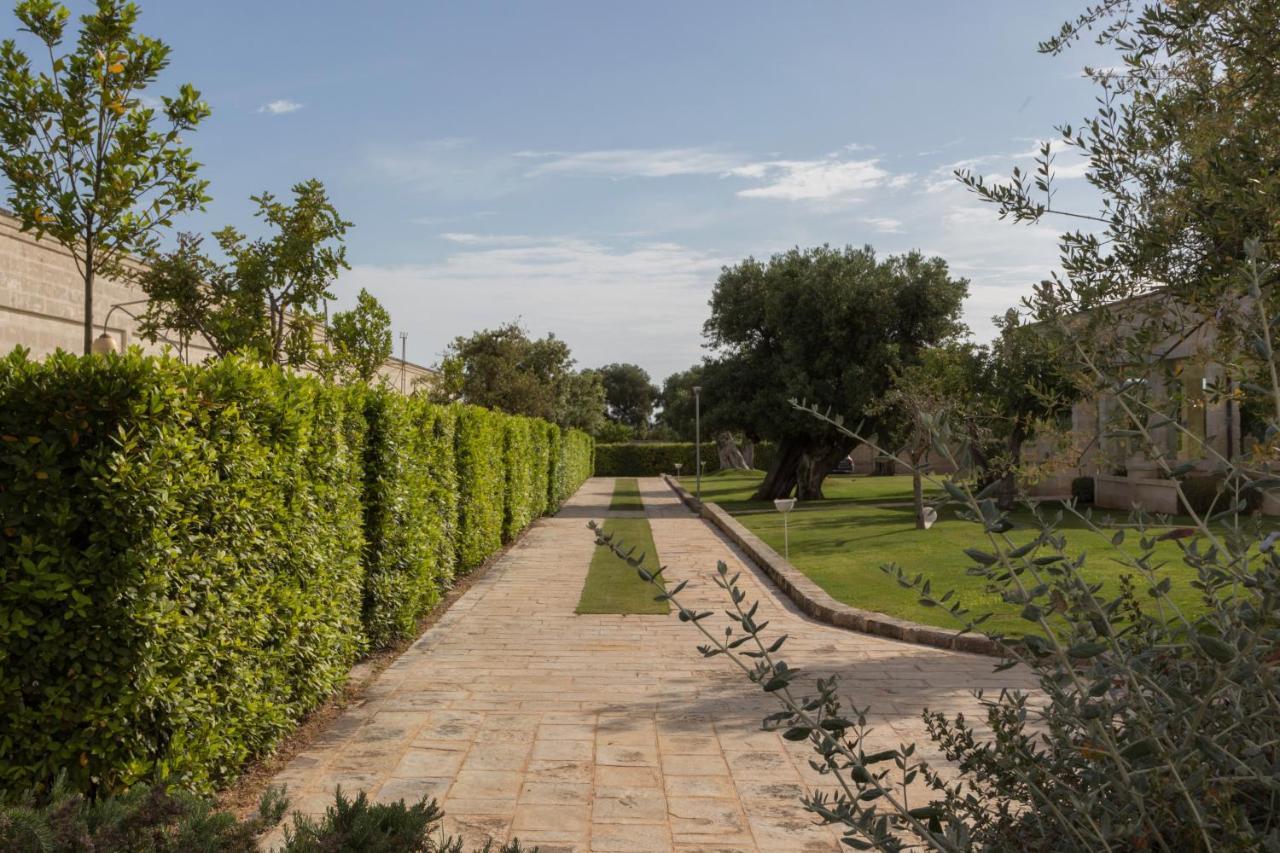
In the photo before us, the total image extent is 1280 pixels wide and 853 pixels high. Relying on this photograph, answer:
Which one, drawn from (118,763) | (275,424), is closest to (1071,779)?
(118,763)

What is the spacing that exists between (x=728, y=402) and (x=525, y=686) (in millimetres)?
23025

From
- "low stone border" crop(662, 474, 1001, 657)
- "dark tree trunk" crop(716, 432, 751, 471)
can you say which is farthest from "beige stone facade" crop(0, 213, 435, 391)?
"dark tree trunk" crop(716, 432, 751, 471)

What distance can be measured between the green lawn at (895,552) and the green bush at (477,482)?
4.49m

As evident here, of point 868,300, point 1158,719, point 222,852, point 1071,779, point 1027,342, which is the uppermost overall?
point 868,300

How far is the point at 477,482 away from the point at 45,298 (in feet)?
26.8

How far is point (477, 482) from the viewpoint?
13492 millimetres

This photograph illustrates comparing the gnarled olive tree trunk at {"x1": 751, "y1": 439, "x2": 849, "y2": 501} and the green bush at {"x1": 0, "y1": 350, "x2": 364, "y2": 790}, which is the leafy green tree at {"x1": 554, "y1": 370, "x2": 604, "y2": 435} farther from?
the green bush at {"x1": 0, "y1": 350, "x2": 364, "y2": 790}

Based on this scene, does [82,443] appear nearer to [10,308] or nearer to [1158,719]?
[1158,719]

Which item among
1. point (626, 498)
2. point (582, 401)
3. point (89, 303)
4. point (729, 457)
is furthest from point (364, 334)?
point (729, 457)

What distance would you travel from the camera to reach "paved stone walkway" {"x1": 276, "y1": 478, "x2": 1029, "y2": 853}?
4.67 meters

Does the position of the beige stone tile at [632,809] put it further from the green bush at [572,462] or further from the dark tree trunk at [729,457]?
the dark tree trunk at [729,457]

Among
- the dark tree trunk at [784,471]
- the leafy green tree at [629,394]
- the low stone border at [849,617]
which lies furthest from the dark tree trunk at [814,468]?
the leafy green tree at [629,394]

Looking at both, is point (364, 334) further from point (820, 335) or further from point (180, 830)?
point (820, 335)

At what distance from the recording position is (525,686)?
734cm
